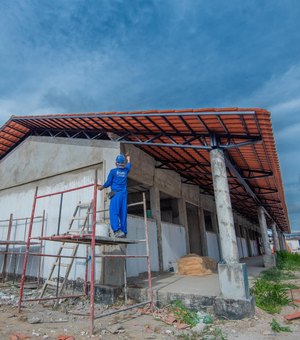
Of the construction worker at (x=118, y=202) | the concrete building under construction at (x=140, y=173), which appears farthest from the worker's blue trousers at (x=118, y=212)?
the concrete building under construction at (x=140, y=173)

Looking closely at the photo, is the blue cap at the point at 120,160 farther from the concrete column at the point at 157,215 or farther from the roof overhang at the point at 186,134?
the concrete column at the point at 157,215

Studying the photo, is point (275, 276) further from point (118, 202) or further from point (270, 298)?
point (118, 202)

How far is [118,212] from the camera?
646cm

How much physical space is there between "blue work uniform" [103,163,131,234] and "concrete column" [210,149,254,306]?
2425 mm

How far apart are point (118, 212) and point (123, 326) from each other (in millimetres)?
2479

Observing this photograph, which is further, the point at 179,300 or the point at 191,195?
the point at 191,195

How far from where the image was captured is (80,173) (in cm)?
951

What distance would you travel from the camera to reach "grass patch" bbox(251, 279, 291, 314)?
5.55 metres

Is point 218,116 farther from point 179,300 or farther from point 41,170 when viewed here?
point 41,170

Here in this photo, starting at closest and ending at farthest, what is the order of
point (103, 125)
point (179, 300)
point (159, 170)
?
1. point (179, 300)
2. point (103, 125)
3. point (159, 170)

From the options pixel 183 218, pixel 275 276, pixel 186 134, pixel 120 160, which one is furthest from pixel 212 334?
pixel 183 218

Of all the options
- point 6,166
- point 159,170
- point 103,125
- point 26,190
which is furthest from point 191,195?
point 6,166

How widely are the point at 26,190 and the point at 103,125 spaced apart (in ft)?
17.9

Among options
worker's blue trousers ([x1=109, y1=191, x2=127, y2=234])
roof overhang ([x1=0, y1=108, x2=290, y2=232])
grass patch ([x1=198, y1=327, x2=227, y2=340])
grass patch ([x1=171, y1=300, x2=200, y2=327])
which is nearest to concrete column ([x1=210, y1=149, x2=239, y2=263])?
roof overhang ([x1=0, y1=108, x2=290, y2=232])
